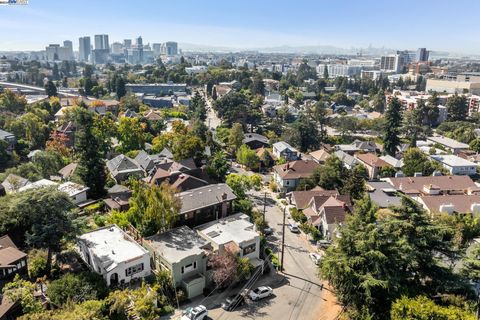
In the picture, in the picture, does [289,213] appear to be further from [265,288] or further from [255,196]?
[265,288]

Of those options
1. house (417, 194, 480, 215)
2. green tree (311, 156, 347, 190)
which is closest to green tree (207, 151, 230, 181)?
green tree (311, 156, 347, 190)

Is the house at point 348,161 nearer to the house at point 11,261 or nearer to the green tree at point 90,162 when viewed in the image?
the green tree at point 90,162

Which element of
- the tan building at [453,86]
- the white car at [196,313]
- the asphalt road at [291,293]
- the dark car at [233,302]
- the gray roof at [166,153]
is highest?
the tan building at [453,86]

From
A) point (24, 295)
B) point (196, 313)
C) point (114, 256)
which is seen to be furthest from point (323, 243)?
point (24, 295)

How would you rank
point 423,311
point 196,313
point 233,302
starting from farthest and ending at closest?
point 233,302
point 196,313
point 423,311

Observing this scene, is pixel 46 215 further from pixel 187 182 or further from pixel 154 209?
pixel 187 182

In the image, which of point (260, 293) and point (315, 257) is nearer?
point (260, 293)

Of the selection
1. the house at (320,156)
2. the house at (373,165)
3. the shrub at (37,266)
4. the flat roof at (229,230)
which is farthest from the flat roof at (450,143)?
the shrub at (37,266)
